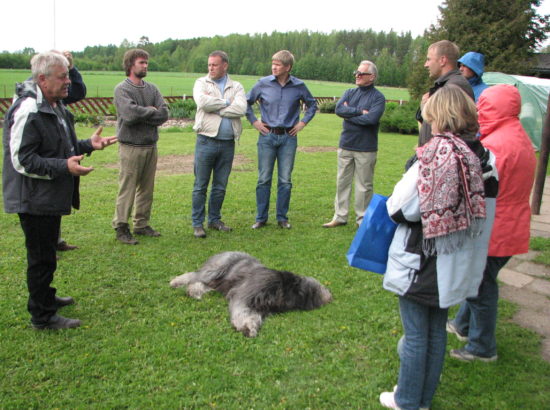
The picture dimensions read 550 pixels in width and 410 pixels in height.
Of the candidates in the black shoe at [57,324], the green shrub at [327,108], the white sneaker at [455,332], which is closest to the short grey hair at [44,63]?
the black shoe at [57,324]

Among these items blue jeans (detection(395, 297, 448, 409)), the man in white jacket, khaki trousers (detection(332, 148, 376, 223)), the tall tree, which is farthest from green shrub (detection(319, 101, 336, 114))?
blue jeans (detection(395, 297, 448, 409))

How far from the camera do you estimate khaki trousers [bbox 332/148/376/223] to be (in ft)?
22.8

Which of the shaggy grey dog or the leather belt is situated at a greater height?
the leather belt

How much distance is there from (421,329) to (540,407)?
3.76 ft

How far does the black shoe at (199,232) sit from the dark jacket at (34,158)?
274 centimetres

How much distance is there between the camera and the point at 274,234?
6.59 meters

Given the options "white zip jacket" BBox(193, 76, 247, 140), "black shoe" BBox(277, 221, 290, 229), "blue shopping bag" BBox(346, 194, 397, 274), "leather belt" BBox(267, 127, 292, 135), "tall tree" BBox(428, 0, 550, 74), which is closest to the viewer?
"blue shopping bag" BBox(346, 194, 397, 274)

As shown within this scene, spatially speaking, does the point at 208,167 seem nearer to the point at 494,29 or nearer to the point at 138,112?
the point at 138,112

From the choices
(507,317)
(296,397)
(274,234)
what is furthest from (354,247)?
(274,234)

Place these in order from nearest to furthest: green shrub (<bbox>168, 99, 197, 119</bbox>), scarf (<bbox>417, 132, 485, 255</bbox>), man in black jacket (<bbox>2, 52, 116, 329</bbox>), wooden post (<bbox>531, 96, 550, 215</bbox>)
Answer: scarf (<bbox>417, 132, 485, 255</bbox>)
man in black jacket (<bbox>2, 52, 116, 329</bbox>)
wooden post (<bbox>531, 96, 550, 215</bbox>)
green shrub (<bbox>168, 99, 197, 119</bbox>)

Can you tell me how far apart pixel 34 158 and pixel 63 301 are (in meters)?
1.49

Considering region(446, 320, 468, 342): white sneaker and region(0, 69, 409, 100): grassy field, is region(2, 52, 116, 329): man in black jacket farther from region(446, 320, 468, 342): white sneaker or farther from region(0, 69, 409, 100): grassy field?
region(0, 69, 409, 100): grassy field

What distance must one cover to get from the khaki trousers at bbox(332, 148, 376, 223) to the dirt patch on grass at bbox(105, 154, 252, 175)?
4.81 metres

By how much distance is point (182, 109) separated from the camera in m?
25.5
